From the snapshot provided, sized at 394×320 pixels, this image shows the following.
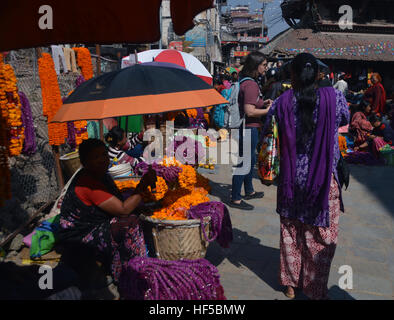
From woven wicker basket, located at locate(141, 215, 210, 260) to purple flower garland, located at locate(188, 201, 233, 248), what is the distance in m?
0.08

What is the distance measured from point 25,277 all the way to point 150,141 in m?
2.95

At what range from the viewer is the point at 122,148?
5789 millimetres

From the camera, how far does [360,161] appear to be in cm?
837

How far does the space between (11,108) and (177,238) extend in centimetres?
220

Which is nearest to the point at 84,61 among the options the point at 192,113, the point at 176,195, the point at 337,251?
the point at 176,195

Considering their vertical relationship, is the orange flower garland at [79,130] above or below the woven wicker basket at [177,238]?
above

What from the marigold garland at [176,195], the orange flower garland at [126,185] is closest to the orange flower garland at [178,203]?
the marigold garland at [176,195]

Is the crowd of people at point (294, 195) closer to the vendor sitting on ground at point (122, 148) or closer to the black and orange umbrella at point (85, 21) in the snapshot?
the black and orange umbrella at point (85, 21)

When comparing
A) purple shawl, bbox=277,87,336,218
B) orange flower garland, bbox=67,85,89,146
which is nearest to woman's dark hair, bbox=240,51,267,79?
purple shawl, bbox=277,87,336,218

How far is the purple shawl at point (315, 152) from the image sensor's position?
106 inches

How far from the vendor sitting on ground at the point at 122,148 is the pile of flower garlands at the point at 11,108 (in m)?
1.64

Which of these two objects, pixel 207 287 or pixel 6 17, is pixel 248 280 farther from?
pixel 6 17

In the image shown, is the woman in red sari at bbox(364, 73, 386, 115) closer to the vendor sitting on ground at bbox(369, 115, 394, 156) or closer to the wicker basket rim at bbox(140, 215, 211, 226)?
the vendor sitting on ground at bbox(369, 115, 394, 156)
